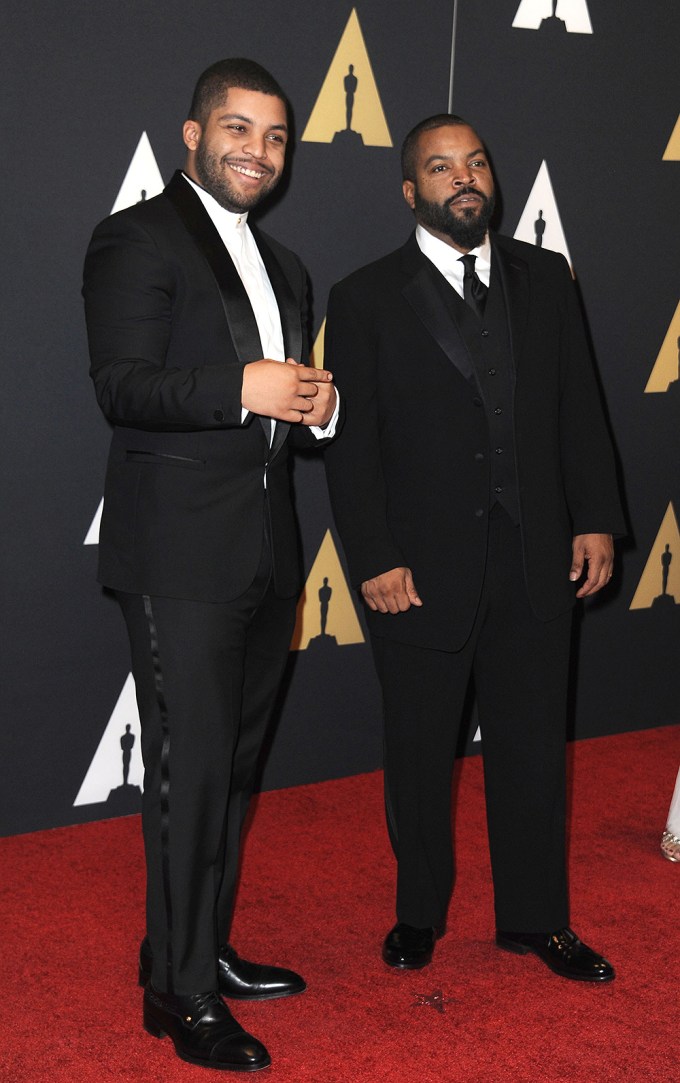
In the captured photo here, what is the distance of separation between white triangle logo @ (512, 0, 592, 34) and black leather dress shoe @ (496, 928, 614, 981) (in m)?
2.42

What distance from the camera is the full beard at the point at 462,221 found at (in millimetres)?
2434

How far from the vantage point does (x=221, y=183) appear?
2160 mm

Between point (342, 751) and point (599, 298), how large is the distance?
155 cm

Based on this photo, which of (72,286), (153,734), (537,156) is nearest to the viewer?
(153,734)

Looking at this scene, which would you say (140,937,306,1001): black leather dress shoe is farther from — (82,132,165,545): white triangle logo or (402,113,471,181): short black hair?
(402,113,471,181): short black hair

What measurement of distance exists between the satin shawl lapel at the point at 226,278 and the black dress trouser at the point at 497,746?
608mm

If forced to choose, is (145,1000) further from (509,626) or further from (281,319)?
(281,319)

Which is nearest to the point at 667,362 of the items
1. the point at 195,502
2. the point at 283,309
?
the point at 283,309

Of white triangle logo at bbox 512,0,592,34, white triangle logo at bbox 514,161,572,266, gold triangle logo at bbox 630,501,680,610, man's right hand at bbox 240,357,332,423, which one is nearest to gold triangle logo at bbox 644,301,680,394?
gold triangle logo at bbox 630,501,680,610

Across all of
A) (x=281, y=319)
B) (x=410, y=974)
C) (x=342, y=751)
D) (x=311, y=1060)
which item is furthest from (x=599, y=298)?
(x=311, y=1060)

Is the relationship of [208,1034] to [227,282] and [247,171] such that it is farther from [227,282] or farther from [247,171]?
[247,171]

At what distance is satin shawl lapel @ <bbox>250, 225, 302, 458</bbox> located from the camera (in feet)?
7.30

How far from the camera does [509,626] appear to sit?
245 centimetres

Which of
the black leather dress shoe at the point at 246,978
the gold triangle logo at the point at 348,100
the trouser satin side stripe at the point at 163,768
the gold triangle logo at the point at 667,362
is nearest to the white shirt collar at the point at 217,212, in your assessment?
the trouser satin side stripe at the point at 163,768
